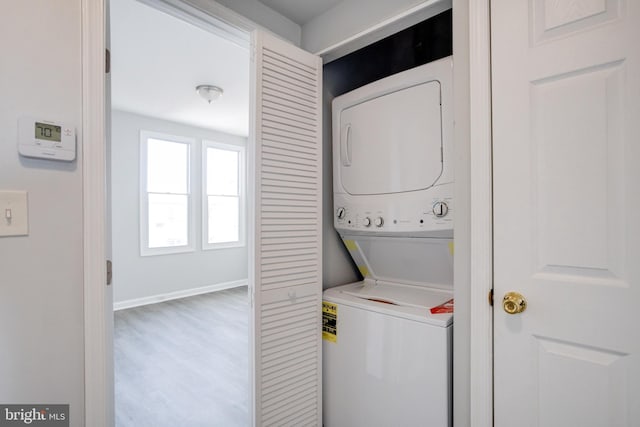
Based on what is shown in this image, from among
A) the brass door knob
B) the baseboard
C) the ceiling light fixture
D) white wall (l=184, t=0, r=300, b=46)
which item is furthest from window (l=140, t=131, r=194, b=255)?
the brass door knob

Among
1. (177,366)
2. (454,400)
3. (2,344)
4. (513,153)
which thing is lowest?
(177,366)

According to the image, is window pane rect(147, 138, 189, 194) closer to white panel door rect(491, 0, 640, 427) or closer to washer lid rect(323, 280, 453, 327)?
washer lid rect(323, 280, 453, 327)

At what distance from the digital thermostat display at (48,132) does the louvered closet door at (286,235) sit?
712 millimetres

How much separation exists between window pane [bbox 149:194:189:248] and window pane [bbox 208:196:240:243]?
434 mm

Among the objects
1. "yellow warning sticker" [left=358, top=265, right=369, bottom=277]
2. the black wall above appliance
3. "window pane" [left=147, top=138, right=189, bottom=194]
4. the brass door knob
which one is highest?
the black wall above appliance

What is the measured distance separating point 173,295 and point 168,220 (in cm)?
110

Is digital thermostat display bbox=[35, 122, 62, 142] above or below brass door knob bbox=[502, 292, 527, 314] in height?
above

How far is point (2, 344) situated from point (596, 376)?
5.81 ft

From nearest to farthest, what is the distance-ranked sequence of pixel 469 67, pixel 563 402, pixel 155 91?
pixel 563 402 → pixel 469 67 → pixel 155 91

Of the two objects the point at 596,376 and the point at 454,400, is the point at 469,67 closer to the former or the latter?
the point at 596,376

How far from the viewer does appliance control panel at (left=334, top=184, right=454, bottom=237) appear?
4.79 feet

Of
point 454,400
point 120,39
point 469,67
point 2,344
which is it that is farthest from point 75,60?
point 454,400

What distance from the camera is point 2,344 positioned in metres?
0.95

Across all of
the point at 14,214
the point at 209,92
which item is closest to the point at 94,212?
the point at 14,214
